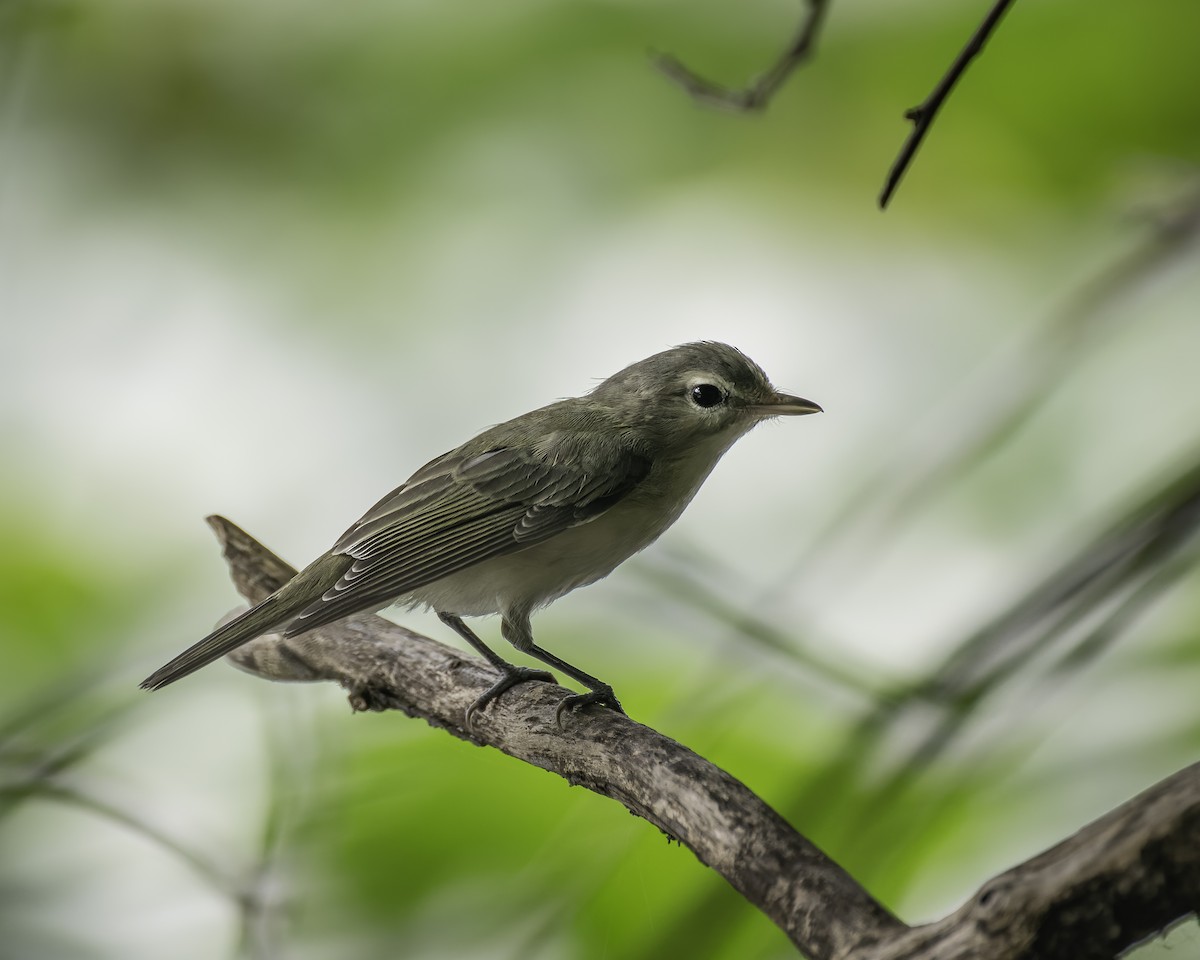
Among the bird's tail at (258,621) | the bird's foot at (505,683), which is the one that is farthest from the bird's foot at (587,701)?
the bird's tail at (258,621)

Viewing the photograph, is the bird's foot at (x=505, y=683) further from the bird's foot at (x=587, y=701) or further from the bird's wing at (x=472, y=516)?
the bird's wing at (x=472, y=516)

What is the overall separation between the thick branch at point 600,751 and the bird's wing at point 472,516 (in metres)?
0.25

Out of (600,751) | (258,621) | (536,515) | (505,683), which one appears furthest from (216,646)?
(600,751)

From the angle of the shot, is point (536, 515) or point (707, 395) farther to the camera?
point (707, 395)

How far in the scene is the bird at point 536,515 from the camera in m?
2.67

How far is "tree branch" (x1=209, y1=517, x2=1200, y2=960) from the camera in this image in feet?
4.13

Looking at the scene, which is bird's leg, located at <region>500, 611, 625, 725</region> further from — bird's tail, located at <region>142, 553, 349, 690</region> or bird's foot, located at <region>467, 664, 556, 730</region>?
bird's tail, located at <region>142, 553, 349, 690</region>

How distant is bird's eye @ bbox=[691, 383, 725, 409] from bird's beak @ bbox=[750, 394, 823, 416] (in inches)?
3.3

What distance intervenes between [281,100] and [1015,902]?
3.67 metres

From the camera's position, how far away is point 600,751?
226 cm

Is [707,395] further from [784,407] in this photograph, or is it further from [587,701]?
[587,701]

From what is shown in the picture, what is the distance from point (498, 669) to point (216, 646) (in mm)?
648

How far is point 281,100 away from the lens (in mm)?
4117

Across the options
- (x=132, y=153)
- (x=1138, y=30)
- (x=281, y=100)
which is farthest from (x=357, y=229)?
(x=1138, y=30)
